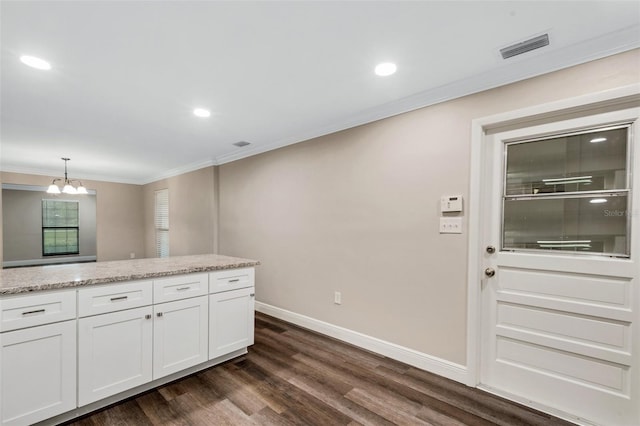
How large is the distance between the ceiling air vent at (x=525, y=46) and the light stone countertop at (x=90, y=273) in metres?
2.67

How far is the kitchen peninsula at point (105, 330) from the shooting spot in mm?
1633

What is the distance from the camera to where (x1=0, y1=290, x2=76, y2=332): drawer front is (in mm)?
1592

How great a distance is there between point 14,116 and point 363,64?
12.3 feet

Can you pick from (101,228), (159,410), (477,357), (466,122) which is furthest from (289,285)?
(101,228)

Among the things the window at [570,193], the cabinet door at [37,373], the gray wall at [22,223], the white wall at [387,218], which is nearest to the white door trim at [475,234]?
the white wall at [387,218]

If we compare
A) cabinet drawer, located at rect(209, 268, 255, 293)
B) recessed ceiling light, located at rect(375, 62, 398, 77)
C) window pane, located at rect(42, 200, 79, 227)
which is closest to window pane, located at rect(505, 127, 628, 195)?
recessed ceiling light, located at rect(375, 62, 398, 77)

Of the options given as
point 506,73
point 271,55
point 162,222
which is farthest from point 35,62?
point 162,222

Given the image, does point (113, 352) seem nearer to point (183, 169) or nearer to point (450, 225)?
point (450, 225)

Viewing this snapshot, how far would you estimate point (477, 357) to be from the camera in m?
2.21

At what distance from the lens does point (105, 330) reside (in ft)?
6.31

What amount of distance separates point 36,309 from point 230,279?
4.22 feet

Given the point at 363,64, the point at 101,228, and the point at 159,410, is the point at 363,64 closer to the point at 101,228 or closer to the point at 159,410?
the point at 159,410

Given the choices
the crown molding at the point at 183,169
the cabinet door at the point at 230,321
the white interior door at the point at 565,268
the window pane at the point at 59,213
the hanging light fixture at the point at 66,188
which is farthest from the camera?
the window pane at the point at 59,213

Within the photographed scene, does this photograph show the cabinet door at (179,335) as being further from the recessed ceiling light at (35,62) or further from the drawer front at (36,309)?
the recessed ceiling light at (35,62)
